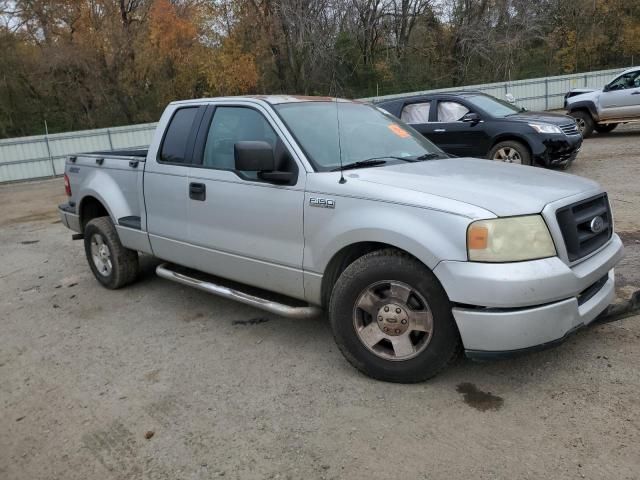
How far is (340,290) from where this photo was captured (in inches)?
134

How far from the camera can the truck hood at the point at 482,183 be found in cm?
307

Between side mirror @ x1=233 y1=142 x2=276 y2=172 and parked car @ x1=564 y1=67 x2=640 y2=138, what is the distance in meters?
12.9

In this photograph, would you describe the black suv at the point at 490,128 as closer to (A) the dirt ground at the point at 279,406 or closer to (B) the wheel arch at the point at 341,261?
(A) the dirt ground at the point at 279,406

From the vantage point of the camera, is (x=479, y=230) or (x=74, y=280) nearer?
(x=479, y=230)

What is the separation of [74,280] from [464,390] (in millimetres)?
4701

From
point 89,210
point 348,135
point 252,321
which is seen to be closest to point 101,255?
point 89,210

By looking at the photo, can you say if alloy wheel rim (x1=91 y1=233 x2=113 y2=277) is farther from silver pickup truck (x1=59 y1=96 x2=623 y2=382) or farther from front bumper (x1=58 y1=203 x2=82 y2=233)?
silver pickup truck (x1=59 y1=96 x2=623 y2=382)

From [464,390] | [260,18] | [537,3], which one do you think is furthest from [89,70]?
[464,390]

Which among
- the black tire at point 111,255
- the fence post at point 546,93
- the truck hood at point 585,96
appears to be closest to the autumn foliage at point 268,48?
the fence post at point 546,93

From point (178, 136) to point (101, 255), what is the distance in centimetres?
179

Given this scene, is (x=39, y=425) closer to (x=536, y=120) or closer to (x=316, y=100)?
(x=316, y=100)

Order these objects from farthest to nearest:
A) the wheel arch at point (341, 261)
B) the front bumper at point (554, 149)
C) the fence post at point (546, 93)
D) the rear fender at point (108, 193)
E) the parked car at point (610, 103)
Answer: the fence post at point (546, 93), the parked car at point (610, 103), the front bumper at point (554, 149), the rear fender at point (108, 193), the wheel arch at point (341, 261)

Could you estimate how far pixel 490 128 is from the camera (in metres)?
9.84

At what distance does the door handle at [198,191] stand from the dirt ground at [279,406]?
1080 millimetres
